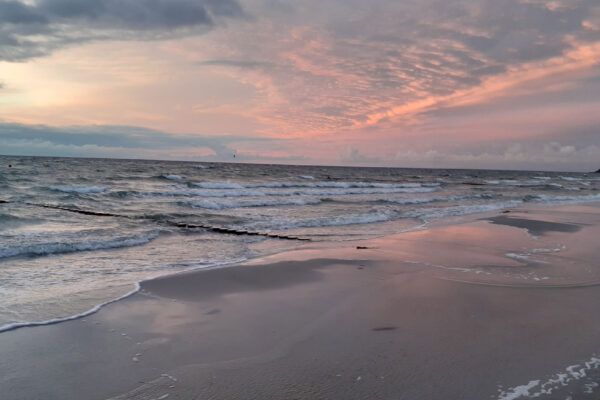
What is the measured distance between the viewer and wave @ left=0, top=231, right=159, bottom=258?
7.93 meters

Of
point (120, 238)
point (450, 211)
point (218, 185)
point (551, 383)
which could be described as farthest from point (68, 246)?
point (218, 185)

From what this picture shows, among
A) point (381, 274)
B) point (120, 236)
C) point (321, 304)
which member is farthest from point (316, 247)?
point (120, 236)

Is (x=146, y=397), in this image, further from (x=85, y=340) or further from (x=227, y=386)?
(x=85, y=340)

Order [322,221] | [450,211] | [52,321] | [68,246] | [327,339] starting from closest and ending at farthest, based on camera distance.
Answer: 1. [327,339]
2. [52,321]
3. [68,246]
4. [322,221]
5. [450,211]

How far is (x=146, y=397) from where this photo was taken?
301 centimetres

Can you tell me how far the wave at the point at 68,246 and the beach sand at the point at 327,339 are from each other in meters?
3.38

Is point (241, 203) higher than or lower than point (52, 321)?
higher

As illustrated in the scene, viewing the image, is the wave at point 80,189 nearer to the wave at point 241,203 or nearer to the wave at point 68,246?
the wave at point 241,203

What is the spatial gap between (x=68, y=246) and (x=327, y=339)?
22.9 ft

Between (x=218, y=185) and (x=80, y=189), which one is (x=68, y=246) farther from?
(x=218, y=185)

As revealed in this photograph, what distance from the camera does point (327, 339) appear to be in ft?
13.6

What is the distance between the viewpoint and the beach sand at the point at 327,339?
319 cm

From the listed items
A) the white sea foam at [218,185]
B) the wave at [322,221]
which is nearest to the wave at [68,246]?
the wave at [322,221]

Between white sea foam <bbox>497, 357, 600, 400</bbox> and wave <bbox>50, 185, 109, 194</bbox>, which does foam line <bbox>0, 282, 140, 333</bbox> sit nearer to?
white sea foam <bbox>497, 357, 600, 400</bbox>
